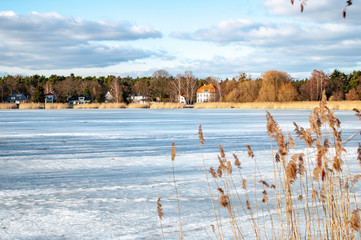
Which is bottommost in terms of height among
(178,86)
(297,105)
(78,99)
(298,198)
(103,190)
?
(103,190)

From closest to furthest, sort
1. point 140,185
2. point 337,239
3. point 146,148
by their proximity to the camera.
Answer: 1. point 337,239
2. point 140,185
3. point 146,148

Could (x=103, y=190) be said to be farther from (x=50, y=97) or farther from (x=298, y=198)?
(x=50, y=97)

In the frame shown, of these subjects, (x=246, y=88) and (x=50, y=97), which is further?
(x=50, y=97)

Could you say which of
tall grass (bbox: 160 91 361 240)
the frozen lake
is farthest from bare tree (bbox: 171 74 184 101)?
tall grass (bbox: 160 91 361 240)

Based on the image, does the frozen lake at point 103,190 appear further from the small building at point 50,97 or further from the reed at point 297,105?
the small building at point 50,97

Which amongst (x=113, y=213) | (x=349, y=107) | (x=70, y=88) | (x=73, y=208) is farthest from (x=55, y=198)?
(x=70, y=88)

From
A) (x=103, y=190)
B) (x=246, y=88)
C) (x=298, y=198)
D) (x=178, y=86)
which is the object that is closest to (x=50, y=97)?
(x=178, y=86)

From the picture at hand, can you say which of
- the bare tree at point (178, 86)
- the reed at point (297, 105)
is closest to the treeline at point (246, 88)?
the bare tree at point (178, 86)

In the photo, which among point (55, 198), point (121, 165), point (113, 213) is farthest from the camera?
point (121, 165)

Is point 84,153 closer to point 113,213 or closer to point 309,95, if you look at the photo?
point 113,213

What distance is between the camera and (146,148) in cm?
807

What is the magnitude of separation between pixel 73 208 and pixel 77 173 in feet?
5.90

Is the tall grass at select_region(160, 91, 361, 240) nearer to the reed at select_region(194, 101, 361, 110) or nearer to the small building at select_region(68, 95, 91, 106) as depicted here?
the reed at select_region(194, 101, 361, 110)

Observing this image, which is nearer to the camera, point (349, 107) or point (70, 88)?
point (349, 107)
